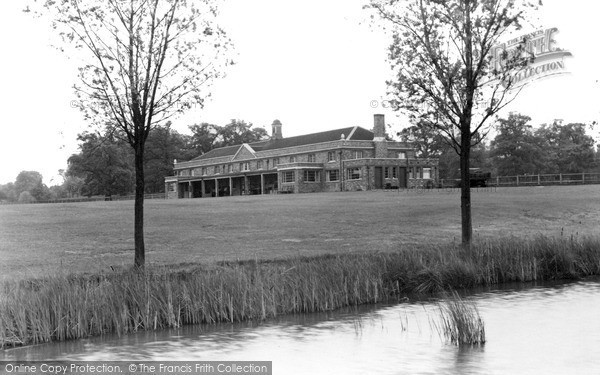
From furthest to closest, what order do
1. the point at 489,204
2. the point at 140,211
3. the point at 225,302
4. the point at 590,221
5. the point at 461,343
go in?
the point at 489,204, the point at 590,221, the point at 140,211, the point at 225,302, the point at 461,343

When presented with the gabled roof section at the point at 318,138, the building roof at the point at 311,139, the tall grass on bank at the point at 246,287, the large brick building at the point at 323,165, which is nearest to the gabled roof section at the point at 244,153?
the large brick building at the point at 323,165

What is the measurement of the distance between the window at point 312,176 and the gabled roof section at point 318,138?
466 cm

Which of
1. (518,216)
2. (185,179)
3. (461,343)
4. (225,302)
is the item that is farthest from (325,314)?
(185,179)

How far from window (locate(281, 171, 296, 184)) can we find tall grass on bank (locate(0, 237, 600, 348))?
60.7 m

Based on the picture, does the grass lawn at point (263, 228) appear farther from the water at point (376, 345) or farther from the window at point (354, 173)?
the window at point (354, 173)

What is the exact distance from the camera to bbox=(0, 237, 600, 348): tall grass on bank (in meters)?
12.4

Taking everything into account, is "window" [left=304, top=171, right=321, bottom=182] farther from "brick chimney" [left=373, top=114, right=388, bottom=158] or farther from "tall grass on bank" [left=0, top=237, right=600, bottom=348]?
"tall grass on bank" [left=0, top=237, right=600, bottom=348]

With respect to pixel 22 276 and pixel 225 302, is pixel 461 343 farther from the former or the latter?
pixel 22 276

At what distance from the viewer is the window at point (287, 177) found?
79.9 meters

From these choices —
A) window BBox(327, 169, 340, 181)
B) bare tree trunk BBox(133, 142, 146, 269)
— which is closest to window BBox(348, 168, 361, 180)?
window BBox(327, 169, 340, 181)

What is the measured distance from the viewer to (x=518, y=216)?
1267 inches

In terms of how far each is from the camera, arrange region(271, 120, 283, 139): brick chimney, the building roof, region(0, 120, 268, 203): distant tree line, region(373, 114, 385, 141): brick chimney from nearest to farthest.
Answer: region(373, 114, 385, 141): brick chimney, the building roof, region(0, 120, 268, 203): distant tree line, region(271, 120, 283, 139): brick chimney

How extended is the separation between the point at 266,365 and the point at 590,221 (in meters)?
24.2

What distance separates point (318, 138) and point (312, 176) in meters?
6.71
